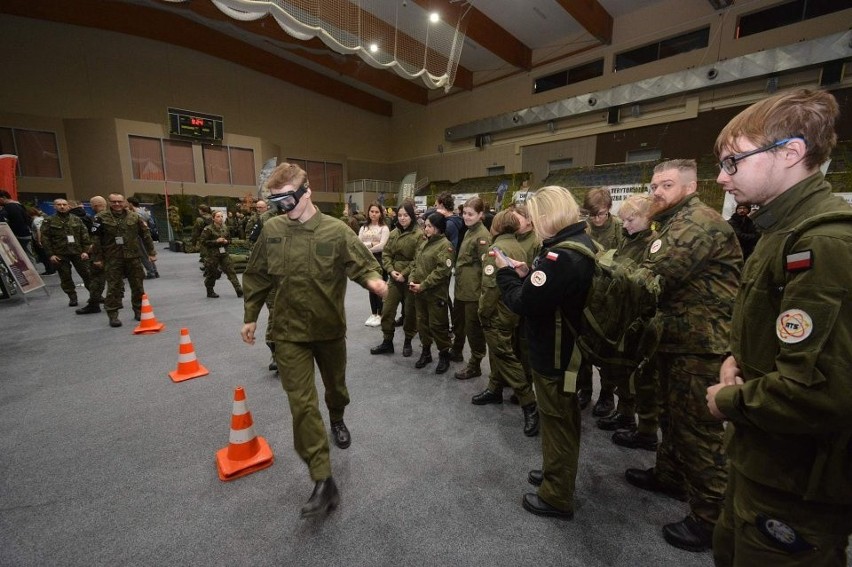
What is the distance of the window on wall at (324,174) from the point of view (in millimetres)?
22406

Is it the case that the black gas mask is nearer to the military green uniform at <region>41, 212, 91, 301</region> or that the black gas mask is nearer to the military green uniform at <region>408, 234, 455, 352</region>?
the military green uniform at <region>408, 234, 455, 352</region>

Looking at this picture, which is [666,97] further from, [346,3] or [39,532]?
[39,532]

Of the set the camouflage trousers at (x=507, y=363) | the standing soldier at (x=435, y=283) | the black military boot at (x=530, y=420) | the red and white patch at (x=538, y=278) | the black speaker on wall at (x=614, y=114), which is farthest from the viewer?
the black speaker on wall at (x=614, y=114)

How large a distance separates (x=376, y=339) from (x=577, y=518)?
3266mm

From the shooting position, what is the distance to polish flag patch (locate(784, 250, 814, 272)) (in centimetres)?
86

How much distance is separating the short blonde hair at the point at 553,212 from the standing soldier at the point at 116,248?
5931 mm

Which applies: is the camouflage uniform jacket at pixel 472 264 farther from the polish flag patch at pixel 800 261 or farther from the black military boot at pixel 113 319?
the black military boot at pixel 113 319

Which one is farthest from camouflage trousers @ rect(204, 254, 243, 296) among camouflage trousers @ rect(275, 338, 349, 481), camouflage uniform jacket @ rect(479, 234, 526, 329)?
camouflage uniform jacket @ rect(479, 234, 526, 329)

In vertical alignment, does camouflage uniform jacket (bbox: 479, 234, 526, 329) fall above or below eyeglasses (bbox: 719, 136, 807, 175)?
below

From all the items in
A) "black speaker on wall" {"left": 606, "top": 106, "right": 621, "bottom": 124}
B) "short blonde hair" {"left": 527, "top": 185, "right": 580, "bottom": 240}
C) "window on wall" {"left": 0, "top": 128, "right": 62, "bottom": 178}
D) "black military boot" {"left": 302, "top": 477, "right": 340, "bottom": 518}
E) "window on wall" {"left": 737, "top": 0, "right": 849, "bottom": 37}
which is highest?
"window on wall" {"left": 737, "top": 0, "right": 849, "bottom": 37}

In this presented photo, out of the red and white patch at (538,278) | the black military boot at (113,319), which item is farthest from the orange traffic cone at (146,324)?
the red and white patch at (538,278)

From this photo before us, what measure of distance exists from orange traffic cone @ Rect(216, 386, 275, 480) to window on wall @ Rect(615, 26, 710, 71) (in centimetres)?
1674

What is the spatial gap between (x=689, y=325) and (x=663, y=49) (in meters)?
15.9

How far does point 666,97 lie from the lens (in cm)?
1294
